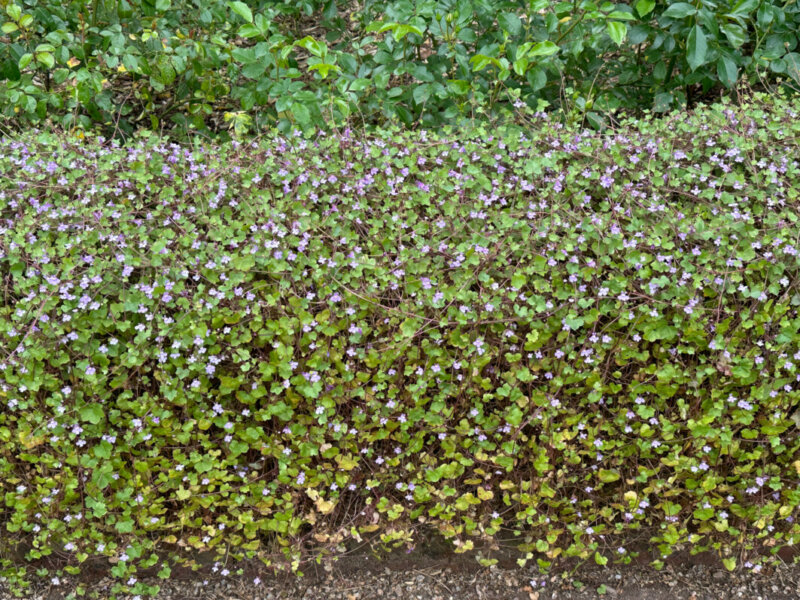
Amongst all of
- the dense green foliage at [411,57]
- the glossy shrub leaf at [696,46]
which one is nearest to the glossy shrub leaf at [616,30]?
Result: the dense green foliage at [411,57]

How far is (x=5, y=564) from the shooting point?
2602 millimetres

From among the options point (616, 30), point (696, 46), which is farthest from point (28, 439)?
point (696, 46)

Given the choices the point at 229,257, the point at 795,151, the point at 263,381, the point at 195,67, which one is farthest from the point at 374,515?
the point at 195,67

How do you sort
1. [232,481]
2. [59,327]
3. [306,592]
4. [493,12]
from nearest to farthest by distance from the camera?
1. [59,327]
2. [232,481]
3. [306,592]
4. [493,12]

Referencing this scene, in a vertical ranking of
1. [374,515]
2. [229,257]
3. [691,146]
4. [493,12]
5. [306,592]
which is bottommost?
[306,592]

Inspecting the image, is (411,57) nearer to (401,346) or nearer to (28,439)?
(401,346)

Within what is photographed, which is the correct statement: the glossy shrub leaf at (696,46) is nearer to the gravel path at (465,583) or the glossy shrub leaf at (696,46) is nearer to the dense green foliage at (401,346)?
the dense green foliage at (401,346)

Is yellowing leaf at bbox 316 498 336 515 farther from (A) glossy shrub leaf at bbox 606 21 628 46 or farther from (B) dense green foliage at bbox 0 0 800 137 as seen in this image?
(A) glossy shrub leaf at bbox 606 21 628 46

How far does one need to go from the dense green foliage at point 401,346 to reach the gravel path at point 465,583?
0.54 ft

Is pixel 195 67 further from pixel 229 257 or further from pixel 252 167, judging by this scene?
pixel 229 257

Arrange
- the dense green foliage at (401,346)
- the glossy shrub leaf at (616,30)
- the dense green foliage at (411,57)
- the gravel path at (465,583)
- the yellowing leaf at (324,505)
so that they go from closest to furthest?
the dense green foliage at (401,346) < the yellowing leaf at (324,505) < the gravel path at (465,583) < the glossy shrub leaf at (616,30) < the dense green foliage at (411,57)

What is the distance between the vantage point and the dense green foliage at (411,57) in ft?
10.0

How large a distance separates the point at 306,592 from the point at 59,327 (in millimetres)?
1319

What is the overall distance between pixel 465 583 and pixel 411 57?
2.28 metres
